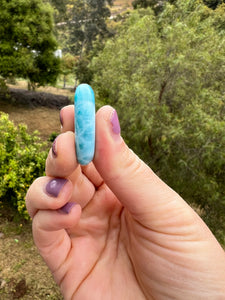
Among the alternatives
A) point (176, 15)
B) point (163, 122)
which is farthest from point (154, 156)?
point (176, 15)

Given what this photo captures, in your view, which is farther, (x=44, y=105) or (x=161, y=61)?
(x=44, y=105)

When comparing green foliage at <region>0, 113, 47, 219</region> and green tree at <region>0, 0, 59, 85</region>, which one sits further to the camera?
green tree at <region>0, 0, 59, 85</region>

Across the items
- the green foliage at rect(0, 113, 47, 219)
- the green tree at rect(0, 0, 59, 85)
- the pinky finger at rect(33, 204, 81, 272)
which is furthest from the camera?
the green tree at rect(0, 0, 59, 85)

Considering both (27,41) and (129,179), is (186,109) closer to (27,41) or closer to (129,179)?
(129,179)

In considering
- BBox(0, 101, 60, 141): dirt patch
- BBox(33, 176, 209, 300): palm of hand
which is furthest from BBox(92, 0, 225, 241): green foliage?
BBox(0, 101, 60, 141): dirt patch

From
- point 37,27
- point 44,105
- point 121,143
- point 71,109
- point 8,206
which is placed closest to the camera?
point 121,143

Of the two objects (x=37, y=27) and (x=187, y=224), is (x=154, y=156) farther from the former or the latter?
(x=37, y=27)

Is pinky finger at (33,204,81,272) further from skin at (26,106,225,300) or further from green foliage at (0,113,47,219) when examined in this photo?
green foliage at (0,113,47,219)

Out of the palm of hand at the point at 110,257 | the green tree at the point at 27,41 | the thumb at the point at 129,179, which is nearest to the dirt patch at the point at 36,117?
the green tree at the point at 27,41
